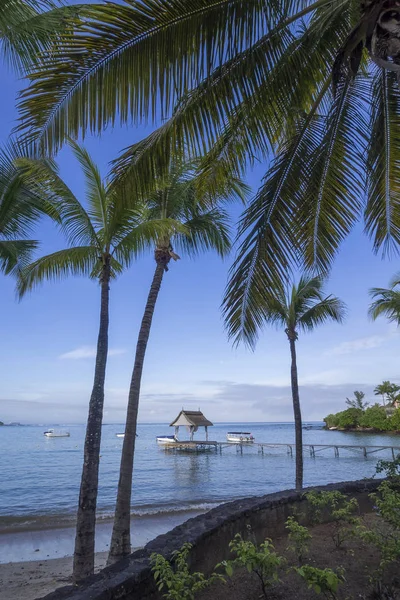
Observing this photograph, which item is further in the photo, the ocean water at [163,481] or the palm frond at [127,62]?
the ocean water at [163,481]

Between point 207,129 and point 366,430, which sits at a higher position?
point 207,129

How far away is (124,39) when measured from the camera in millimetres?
3607

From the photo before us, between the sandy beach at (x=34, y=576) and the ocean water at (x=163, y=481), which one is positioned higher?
the sandy beach at (x=34, y=576)

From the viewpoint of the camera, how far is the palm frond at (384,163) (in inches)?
201

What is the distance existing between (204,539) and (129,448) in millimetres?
4306

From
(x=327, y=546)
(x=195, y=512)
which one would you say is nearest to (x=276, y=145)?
(x=327, y=546)

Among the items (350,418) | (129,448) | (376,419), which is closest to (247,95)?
(129,448)

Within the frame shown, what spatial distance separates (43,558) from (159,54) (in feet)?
43.5

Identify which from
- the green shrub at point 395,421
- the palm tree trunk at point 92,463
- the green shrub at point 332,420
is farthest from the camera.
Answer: the green shrub at point 332,420

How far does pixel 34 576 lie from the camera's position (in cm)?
953

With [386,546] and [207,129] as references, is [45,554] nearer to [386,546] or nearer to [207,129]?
[386,546]

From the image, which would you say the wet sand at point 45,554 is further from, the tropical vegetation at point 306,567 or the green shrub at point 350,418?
the green shrub at point 350,418

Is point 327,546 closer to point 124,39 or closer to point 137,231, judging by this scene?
point 124,39

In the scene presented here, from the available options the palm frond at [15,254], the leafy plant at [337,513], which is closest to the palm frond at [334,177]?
the leafy plant at [337,513]
